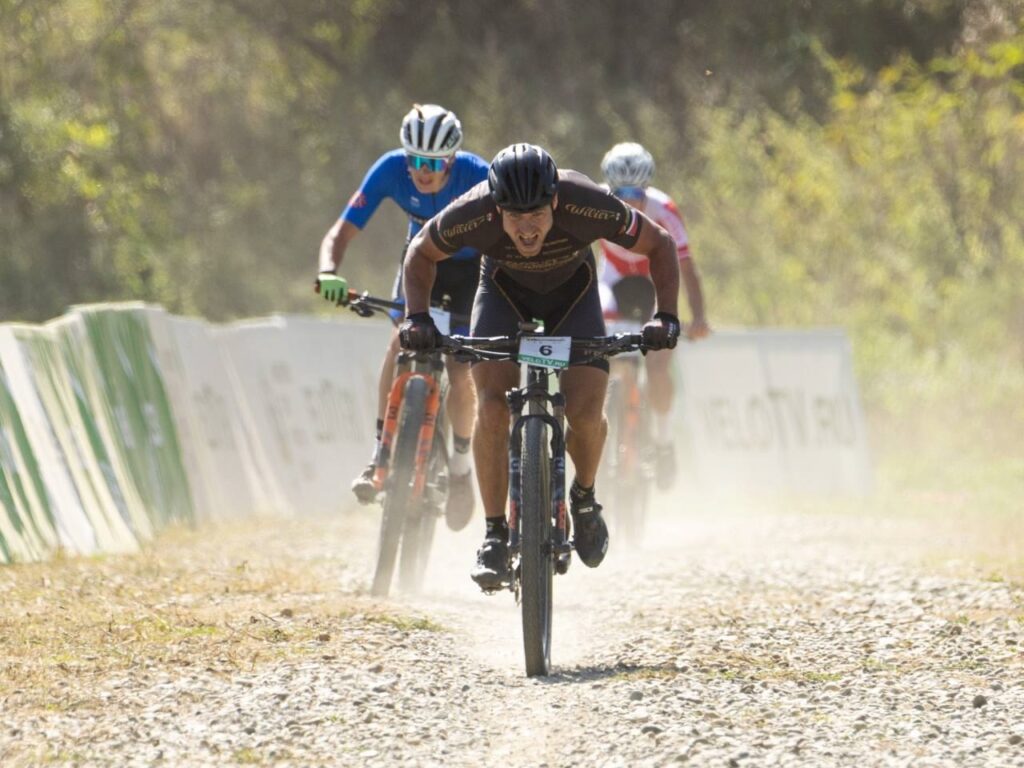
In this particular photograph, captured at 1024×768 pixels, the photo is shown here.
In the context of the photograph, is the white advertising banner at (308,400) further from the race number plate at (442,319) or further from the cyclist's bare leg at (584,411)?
the cyclist's bare leg at (584,411)

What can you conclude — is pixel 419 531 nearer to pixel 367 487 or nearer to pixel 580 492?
pixel 367 487

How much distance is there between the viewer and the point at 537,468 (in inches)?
271

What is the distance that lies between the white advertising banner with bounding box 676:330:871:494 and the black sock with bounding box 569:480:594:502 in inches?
375

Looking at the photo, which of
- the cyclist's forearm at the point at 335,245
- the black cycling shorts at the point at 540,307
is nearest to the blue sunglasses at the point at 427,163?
the cyclist's forearm at the point at 335,245

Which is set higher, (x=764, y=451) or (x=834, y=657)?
(x=764, y=451)

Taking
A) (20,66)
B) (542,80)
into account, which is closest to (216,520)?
(20,66)

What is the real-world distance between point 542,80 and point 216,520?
59.5ft

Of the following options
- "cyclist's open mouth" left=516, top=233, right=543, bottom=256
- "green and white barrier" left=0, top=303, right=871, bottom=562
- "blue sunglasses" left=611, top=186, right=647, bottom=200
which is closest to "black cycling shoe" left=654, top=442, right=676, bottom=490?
"blue sunglasses" left=611, top=186, right=647, bottom=200

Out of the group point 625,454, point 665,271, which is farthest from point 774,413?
point 665,271

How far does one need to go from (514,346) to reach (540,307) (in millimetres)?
501

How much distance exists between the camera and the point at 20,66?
27188 mm

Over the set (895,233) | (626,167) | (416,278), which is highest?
(895,233)

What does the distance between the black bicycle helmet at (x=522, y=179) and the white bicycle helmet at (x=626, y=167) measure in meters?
4.69

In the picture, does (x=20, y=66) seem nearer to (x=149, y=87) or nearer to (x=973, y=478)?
(x=149, y=87)
